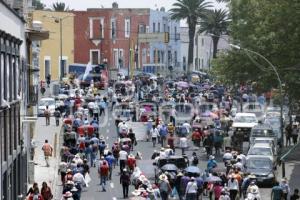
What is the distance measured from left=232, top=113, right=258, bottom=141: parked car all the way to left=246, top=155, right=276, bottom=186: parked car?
512 inches

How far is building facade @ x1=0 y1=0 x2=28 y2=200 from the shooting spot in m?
34.1

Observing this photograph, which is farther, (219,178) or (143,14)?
(143,14)

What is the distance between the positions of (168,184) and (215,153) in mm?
14554

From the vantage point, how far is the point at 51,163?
47.7 metres

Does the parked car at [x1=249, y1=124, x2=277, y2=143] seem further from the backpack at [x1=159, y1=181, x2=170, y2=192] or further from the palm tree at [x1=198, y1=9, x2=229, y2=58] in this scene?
the palm tree at [x1=198, y1=9, x2=229, y2=58]

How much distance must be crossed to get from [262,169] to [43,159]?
9848 millimetres

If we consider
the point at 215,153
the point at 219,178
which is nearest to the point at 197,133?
the point at 215,153

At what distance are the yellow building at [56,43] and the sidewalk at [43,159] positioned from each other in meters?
33.7

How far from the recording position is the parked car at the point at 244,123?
5934 centimetres

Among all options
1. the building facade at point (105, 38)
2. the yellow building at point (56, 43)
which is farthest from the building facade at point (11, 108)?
the building facade at point (105, 38)

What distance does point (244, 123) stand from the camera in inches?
2413

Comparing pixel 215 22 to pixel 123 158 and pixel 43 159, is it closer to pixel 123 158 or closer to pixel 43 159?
pixel 43 159

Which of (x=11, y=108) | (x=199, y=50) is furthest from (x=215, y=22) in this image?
(x=11, y=108)

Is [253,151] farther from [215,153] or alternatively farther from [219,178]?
[219,178]
